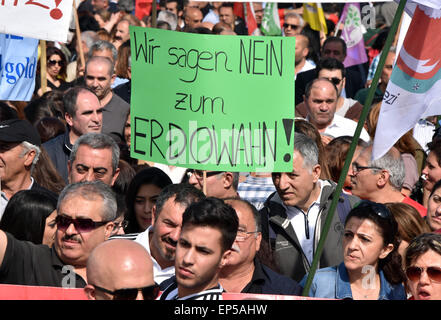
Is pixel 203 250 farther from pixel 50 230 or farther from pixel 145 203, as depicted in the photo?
pixel 145 203

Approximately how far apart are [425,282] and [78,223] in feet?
5.75

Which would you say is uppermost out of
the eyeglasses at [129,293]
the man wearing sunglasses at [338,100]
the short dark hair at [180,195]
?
the man wearing sunglasses at [338,100]

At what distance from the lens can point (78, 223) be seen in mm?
4949

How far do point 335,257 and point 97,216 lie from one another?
61.1 inches

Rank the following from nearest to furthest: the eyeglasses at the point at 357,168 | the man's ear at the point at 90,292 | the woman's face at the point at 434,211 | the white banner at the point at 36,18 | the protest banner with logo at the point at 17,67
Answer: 1. the man's ear at the point at 90,292
2. the woman's face at the point at 434,211
3. the eyeglasses at the point at 357,168
4. the white banner at the point at 36,18
5. the protest banner with logo at the point at 17,67

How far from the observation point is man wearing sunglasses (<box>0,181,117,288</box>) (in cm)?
463

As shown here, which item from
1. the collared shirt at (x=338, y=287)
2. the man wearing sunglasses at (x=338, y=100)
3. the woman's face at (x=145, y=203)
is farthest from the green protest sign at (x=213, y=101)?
the man wearing sunglasses at (x=338, y=100)

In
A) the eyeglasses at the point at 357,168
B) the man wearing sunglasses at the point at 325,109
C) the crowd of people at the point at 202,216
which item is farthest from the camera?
the man wearing sunglasses at the point at 325,109

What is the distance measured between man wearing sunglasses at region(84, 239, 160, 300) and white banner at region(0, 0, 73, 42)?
3.83m

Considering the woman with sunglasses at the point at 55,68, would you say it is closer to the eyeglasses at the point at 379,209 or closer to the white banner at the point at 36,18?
the white banner at the point at 36,18

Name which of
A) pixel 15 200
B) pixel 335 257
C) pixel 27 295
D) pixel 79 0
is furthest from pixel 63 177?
pixel 79 0

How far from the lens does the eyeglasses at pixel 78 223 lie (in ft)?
16.2

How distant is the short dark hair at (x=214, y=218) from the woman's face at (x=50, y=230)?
45.6 inches

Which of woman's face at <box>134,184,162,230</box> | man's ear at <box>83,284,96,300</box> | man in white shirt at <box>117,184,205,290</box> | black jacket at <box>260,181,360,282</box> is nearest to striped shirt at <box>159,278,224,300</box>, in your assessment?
man's ear at <box>83,284,96,300</box>
